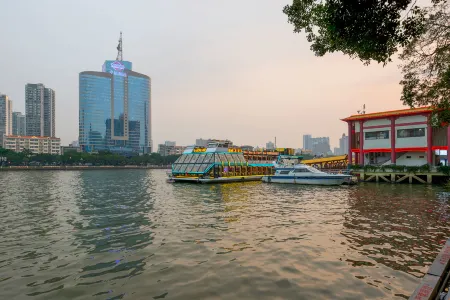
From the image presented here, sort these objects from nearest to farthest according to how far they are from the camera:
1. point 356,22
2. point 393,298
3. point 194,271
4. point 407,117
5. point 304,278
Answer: point 393,298 → point 304,278 → point 194,271 → point 356,22 → point 407,117

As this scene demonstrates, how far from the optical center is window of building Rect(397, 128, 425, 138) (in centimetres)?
5294

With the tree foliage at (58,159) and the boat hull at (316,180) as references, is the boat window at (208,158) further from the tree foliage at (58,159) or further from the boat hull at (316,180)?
the tree foliage at (58,159)

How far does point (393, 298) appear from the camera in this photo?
8.26 m

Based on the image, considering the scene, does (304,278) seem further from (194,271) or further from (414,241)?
(414,241)

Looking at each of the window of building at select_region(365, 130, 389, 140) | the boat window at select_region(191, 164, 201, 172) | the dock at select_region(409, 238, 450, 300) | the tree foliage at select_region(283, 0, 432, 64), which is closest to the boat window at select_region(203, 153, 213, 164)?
the boat window at select_region(191, 164, 201, 172)

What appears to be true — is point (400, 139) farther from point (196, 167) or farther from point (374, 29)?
point (374, 29)

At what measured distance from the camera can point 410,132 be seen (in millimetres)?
54219

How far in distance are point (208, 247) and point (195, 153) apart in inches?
1709

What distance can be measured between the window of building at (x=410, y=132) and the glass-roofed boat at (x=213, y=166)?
93.5 feet

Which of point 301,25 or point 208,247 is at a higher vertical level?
point 301,25

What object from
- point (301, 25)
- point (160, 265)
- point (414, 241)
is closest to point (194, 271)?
point (160, 265)


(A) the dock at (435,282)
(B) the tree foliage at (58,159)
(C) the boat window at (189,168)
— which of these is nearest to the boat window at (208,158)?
(C) the boat window at (189,168)

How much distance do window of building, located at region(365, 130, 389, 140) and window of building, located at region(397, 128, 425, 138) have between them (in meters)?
2.44

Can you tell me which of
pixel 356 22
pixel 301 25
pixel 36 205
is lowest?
pixel 36 205
